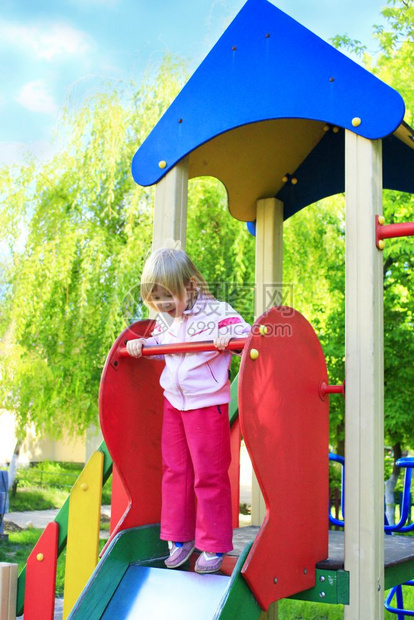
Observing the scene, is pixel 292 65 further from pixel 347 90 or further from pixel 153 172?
pixel 153 172

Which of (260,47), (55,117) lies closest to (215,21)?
(55,117)

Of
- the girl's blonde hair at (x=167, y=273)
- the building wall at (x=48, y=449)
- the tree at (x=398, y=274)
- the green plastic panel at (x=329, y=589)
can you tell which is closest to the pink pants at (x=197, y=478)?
the green plastic panel at (x=329, y=589)

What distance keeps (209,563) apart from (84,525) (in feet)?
3.08

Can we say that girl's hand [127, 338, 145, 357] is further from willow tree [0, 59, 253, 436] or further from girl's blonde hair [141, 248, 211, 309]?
willow tree [0, 59, 253, 436]

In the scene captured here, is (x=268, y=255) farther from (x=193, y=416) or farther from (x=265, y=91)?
(x=193, y=416)

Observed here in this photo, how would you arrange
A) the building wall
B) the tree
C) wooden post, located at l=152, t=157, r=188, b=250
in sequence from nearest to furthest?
wooden post, located at l=152, t=157, r=188, b=250
the tree
the building wall

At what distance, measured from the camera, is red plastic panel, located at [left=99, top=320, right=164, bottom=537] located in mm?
2693

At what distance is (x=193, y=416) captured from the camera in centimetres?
256

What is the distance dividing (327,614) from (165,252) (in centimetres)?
451

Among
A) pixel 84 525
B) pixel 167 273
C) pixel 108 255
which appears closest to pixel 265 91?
pixel 167 273

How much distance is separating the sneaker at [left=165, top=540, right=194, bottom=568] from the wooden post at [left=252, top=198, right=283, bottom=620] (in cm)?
124

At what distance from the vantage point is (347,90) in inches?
106

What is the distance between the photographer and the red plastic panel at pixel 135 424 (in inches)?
106

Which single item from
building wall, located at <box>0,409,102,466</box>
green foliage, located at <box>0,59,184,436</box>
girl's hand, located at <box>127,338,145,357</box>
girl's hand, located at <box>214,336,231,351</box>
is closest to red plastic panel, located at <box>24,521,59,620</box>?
girl's hand, located at <box>127,338,145,357</box>
